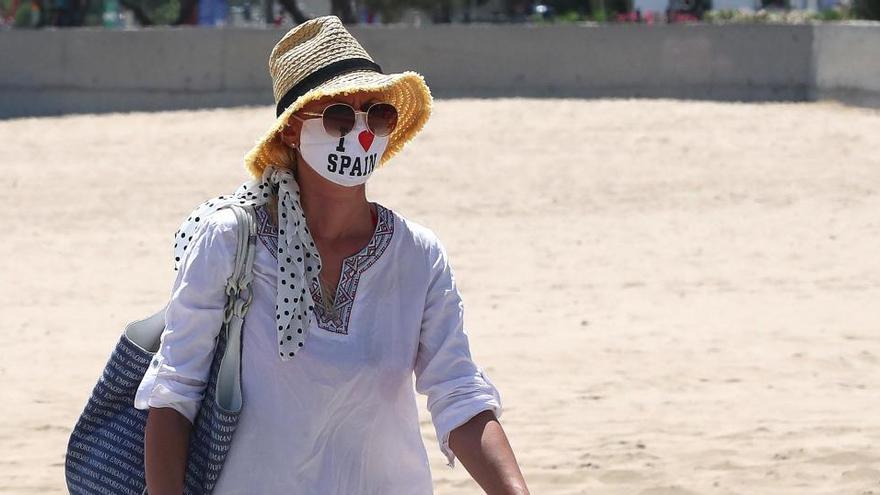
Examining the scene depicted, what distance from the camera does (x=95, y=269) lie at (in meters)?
11.4

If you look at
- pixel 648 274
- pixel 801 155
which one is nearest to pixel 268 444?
pixel 648 274

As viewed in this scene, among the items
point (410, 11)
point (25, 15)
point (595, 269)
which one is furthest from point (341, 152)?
point (25, 15)

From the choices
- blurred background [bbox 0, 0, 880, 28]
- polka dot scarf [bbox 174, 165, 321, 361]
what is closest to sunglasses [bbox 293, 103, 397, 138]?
polka dot scarf [bbox 174, 165, 321, 361]

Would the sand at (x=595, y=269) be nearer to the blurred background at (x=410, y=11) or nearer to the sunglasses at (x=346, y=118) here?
the sunglasses at (x=346, y=118)

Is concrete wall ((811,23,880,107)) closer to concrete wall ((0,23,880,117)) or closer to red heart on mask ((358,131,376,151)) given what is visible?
concrete wall ((0,23,880,117))

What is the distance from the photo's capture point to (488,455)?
2.65m

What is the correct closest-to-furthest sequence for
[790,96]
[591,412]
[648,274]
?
[591,412]
[648,274]
[790,96]

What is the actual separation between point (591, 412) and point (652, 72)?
13125mm

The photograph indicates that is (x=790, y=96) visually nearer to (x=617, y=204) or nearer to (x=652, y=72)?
(x=652, y=72)

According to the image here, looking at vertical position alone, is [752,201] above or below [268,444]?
below

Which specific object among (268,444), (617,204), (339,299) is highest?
(339,299)

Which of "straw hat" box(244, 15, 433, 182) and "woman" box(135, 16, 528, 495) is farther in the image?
"straw hat" box(244, 15, 433, 182)

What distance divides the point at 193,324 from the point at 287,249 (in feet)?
0.66

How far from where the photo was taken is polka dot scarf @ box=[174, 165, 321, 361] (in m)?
2.53
